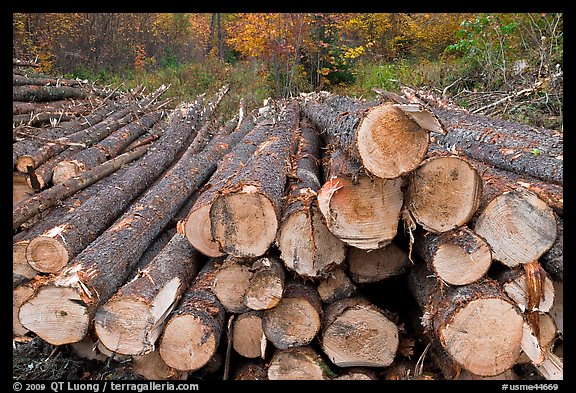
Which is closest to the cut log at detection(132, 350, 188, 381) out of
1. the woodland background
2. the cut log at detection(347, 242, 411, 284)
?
the cut log at detection(347, 242, 411, 284)

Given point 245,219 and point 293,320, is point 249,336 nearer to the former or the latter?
point 293,320

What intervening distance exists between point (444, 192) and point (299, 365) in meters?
1.50

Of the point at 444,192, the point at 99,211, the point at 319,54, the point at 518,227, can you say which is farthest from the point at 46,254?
the point at 319,54

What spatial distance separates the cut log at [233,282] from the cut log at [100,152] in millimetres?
2939

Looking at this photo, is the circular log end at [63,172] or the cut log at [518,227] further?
the circular log end at [63,172]

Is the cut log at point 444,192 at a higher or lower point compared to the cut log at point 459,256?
higher

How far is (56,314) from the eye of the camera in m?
3.11

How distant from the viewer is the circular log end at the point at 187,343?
3.02 meters

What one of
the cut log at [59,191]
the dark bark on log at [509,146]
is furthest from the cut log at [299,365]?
the cut log at [59,191]

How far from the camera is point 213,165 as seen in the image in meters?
5.76

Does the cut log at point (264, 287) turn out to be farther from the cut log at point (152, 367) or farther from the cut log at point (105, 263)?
the cut log at point (105, 263)

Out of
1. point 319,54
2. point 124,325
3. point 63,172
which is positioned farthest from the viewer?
point 319,54

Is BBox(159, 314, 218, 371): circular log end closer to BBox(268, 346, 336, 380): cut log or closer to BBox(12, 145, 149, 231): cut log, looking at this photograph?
BBox(268, 346, 336, 380): cut log

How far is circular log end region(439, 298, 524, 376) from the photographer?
2666 mm
